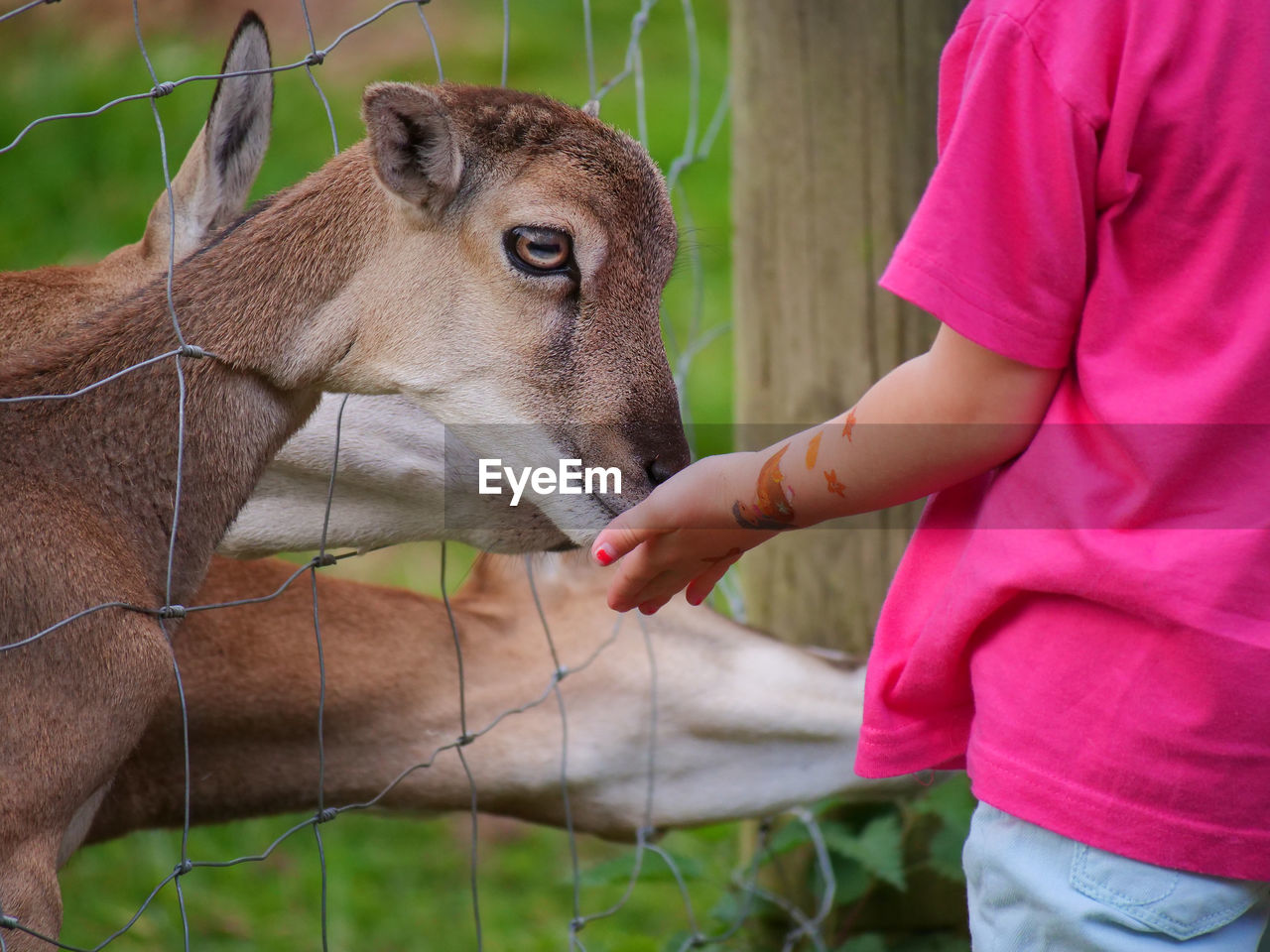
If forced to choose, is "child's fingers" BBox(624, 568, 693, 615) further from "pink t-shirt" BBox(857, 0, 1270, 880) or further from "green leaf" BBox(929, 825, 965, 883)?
"green leaf" BBox(929, 825, 965, 883)

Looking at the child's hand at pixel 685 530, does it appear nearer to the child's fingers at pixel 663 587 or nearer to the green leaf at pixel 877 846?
the child's fingers at pixel 663 587

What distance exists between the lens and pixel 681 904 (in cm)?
333

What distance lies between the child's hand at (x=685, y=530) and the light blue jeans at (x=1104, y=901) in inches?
15.6

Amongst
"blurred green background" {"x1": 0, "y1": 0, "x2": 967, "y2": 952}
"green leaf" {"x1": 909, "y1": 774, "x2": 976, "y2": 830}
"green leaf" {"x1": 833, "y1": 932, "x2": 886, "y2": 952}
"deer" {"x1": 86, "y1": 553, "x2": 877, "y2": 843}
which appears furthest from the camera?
"blurred green background" {"x1": 0, "y1": 0, "x2": 967, "y2": 952}

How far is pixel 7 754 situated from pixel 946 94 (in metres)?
1.15

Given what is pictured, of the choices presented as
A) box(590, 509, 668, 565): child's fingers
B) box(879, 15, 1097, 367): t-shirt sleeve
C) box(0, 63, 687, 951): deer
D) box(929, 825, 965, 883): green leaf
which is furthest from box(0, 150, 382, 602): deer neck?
box(929, 825, 965, 883): green leaf

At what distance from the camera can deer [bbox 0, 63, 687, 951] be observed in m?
1.63

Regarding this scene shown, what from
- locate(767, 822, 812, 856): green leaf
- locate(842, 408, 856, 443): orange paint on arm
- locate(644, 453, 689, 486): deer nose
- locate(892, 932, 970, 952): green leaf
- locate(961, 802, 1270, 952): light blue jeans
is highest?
locate(842, 408, 856, 443): orange paint on arm

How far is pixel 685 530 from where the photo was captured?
150 centimetres

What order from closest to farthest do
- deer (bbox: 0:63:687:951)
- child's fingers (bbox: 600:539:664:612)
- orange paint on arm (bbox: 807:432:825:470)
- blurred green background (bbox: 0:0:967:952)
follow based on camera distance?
orange paint on arm (bbox: 807:432:825:470)
child's fingers (bbox: 600:539:664:612)
deer (bbox: 0:63:687:951)
blurred green background (bbox: 0:0:967:952)

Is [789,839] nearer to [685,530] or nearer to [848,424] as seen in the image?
[685,530]

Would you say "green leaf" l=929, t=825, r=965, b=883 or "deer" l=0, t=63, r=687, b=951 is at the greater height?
"deer" l=0, t=63, r=687, b=951

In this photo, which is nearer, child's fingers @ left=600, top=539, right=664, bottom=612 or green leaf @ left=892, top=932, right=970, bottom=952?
child's fingers @ left=600, top=539, right=664, bottom=612

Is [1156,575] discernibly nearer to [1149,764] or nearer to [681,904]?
[1149,764]
